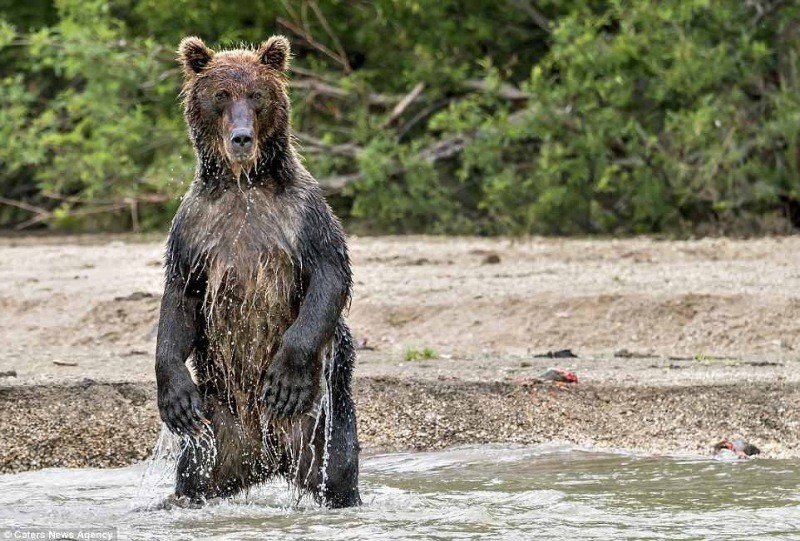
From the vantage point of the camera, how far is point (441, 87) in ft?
52.0

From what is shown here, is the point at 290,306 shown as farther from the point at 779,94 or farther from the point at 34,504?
the point at 779,94

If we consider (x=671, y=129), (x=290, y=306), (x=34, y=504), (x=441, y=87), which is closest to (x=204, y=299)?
(x=290, y=306)

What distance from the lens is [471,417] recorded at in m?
7.50

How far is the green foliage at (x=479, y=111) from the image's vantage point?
1389 cm

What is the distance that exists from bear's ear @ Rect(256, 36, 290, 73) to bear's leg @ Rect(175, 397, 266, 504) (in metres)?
1.41

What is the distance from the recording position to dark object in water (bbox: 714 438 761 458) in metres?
7.10

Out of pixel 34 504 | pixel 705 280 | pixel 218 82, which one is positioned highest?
pixel 218 82

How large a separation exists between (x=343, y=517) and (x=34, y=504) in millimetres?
1453

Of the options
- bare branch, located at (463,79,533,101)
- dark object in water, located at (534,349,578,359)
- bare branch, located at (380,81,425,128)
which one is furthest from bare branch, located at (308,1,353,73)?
dark object in water, located at (534,349,578,359)

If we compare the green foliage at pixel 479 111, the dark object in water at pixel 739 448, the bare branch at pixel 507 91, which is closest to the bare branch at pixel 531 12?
the green foliage at pixel 479 111

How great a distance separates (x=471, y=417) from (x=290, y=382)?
1997 millimetres

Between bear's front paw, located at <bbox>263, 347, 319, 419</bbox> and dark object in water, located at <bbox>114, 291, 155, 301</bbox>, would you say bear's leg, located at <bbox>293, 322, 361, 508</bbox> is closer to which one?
bear's front paw, located at <bbox>263, 347, 319, 419</bbox>

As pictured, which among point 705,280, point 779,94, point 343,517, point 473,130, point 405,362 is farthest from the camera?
point 473,130

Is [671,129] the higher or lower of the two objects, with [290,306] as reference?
higher
